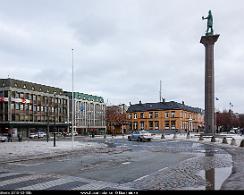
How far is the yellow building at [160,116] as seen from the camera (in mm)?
134625

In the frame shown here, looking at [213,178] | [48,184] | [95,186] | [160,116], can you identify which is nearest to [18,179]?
[48,184]

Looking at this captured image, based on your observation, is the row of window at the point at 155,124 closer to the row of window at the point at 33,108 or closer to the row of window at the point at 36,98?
the row of window at the point at 36,98

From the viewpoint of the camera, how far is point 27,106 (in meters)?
110

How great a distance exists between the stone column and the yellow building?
7308 centimetres

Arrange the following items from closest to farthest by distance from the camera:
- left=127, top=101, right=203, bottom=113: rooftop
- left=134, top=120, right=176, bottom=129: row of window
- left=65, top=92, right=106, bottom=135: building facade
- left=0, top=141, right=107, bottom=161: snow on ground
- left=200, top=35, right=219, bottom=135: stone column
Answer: left=0, top=141, right=107, bottom=161: snow on ground → left=200, top=35, right=219, bottom=135: stone column → left=134, top=120, right=176, bottom=129: row of window → left=65, top=92, right=106, bottom=135: building facade → left=127, top=101, right=203, bottom=113: rooftop

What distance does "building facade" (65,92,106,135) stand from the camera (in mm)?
134738

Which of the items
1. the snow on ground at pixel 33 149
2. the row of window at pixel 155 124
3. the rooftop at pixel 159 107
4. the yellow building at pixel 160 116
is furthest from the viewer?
the rooftop at pixel 159 107

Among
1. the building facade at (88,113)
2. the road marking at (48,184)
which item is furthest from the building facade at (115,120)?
the road marking at (48,184)

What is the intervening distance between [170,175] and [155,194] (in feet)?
23.7

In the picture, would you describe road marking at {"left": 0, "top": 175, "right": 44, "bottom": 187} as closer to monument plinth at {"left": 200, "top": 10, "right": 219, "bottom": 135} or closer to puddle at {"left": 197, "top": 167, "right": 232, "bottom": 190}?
puddle at {"left": 197, "top": 167, "right": 232, "bottom": 190}

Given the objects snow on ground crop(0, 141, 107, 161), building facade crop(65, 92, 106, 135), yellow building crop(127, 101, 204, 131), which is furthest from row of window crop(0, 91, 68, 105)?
snow on ground crop(0, 141, 107, 161)

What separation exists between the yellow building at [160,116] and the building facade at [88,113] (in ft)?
41.6

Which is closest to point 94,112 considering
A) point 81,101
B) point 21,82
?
point 81,101

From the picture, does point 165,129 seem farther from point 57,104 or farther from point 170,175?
point 170,175
